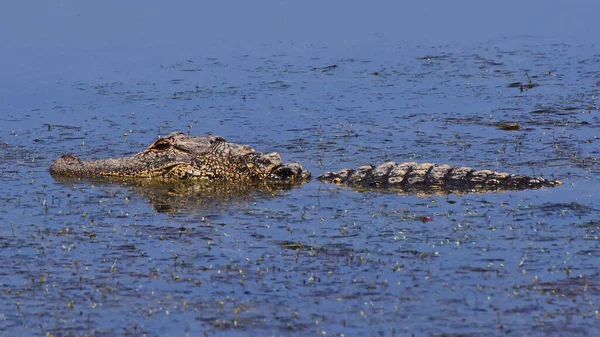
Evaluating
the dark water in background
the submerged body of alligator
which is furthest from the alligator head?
the dark water in background

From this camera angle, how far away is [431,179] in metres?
15.7

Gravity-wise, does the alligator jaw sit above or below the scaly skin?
below

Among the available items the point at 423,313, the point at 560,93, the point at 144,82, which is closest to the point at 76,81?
the point at 144,82

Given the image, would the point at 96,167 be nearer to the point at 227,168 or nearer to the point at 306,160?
the point at 227,168

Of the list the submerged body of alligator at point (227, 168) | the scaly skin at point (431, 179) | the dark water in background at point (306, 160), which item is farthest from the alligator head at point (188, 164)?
the scaly skin at point (431, 179)

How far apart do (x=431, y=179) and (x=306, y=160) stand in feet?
9.11

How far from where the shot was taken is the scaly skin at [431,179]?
1542 centimetres

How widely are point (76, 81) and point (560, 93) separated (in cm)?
975

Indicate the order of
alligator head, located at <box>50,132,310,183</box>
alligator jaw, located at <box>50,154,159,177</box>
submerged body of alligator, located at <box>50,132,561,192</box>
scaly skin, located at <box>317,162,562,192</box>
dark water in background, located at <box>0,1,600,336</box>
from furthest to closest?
alligator jaw, located at <box>50,154,159,177</box> → alligator head, located at <box>50,132,310,183</box> → submerged body of alligator, located at <box>50,132,561,192</box> → scaly skin, located at <box>317,162,562,192</box> → dark water in background, located at <box>0,1,600,336</box>

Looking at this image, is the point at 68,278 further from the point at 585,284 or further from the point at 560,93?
the point at 560,93

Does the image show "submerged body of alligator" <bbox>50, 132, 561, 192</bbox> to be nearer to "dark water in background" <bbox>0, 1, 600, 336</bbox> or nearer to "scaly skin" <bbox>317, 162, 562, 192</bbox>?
"scaly skin" <bbox>317, 162, 562, 192</bbox>

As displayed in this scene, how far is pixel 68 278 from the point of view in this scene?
11.7 meters

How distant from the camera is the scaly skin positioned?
15.4 meters

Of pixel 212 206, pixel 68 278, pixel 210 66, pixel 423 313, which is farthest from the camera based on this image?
pixel 210 66
